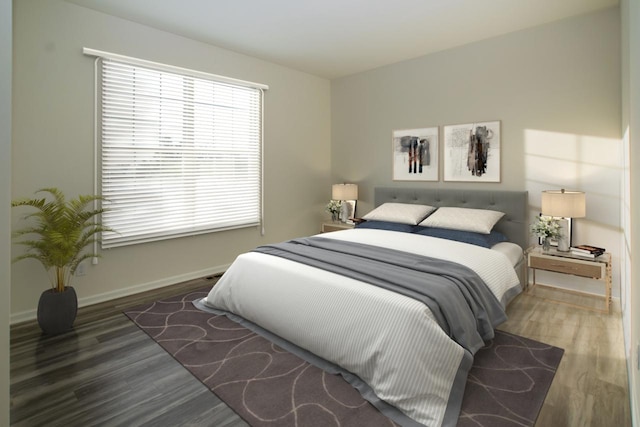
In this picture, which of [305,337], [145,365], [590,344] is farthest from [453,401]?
[145,365]

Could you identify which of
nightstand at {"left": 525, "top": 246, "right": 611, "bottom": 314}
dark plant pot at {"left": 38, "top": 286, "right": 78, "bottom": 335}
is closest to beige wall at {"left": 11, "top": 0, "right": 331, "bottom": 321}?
dark plant pot at {"left": 38, "top": 286, "right": 78, "bottom": 335}

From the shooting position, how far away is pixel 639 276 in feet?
5.28

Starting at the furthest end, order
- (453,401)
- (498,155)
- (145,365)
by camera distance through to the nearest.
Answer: (498,155), (145,365), (453,401)

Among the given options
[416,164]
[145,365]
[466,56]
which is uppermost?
[466,56]

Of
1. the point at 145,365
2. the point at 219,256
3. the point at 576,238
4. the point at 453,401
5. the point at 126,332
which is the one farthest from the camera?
the point at 219,256

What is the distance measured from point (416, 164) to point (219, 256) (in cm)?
267

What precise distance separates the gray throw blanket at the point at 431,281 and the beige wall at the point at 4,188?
1715 millimetres

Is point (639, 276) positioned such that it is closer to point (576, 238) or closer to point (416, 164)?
point (576, 238)

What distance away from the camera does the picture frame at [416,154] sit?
4.34m

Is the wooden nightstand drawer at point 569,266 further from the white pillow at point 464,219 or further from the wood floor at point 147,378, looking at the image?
the white pillow at point 464,219

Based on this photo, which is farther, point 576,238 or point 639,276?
point 576,238

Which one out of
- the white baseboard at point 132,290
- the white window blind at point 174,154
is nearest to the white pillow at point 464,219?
the white window blind at point 174,154

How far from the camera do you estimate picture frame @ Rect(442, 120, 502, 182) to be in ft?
12.7

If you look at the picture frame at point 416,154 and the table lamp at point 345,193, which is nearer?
the picture frame at point 416,154
